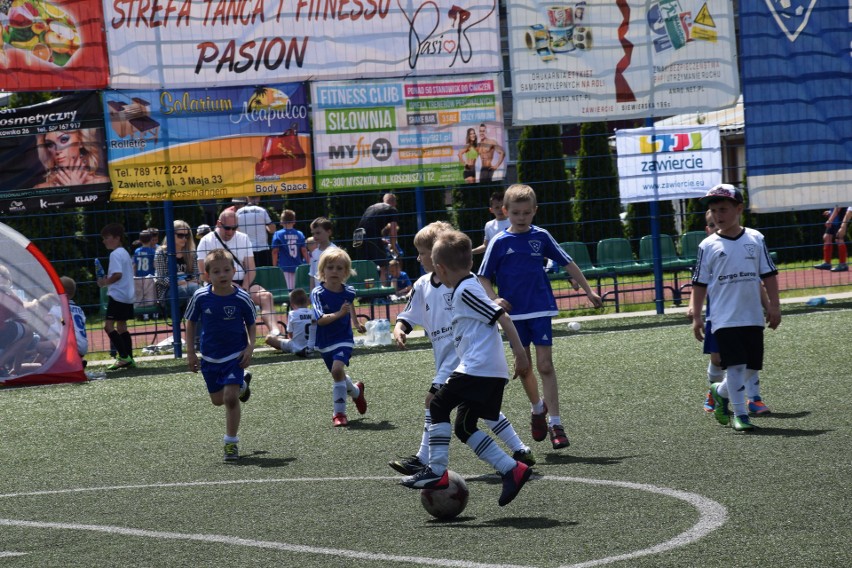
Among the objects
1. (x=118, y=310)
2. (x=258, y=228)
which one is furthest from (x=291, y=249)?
(x=118, y=310)

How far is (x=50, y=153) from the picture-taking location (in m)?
15.7

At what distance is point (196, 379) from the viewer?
47.2 ft

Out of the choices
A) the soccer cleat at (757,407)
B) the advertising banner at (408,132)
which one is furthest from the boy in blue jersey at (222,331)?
the advertising banner at (408,132)

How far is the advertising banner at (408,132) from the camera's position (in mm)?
16625

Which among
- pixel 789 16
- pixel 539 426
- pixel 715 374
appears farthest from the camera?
pixel 789 16

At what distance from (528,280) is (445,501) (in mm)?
2536

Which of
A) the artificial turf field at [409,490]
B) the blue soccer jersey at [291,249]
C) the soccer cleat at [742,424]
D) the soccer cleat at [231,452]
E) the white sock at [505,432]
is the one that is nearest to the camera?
the artificial turf field at [409,490]

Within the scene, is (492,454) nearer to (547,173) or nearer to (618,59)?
(618,59)

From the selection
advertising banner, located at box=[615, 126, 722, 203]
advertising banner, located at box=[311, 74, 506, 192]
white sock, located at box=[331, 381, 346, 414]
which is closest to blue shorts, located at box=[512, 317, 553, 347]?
white sock, located at box=[331, 381, 346, 414]

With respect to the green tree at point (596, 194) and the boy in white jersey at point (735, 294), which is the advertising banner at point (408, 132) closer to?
the green tree at point (596, 194)

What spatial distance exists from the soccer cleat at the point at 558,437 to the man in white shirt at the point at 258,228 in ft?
31.7

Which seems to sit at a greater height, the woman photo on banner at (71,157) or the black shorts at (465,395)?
the woman photo on banner at (71,157)

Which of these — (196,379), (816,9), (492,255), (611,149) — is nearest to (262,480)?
(492,255)

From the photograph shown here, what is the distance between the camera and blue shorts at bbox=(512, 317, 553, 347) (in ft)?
29.3
